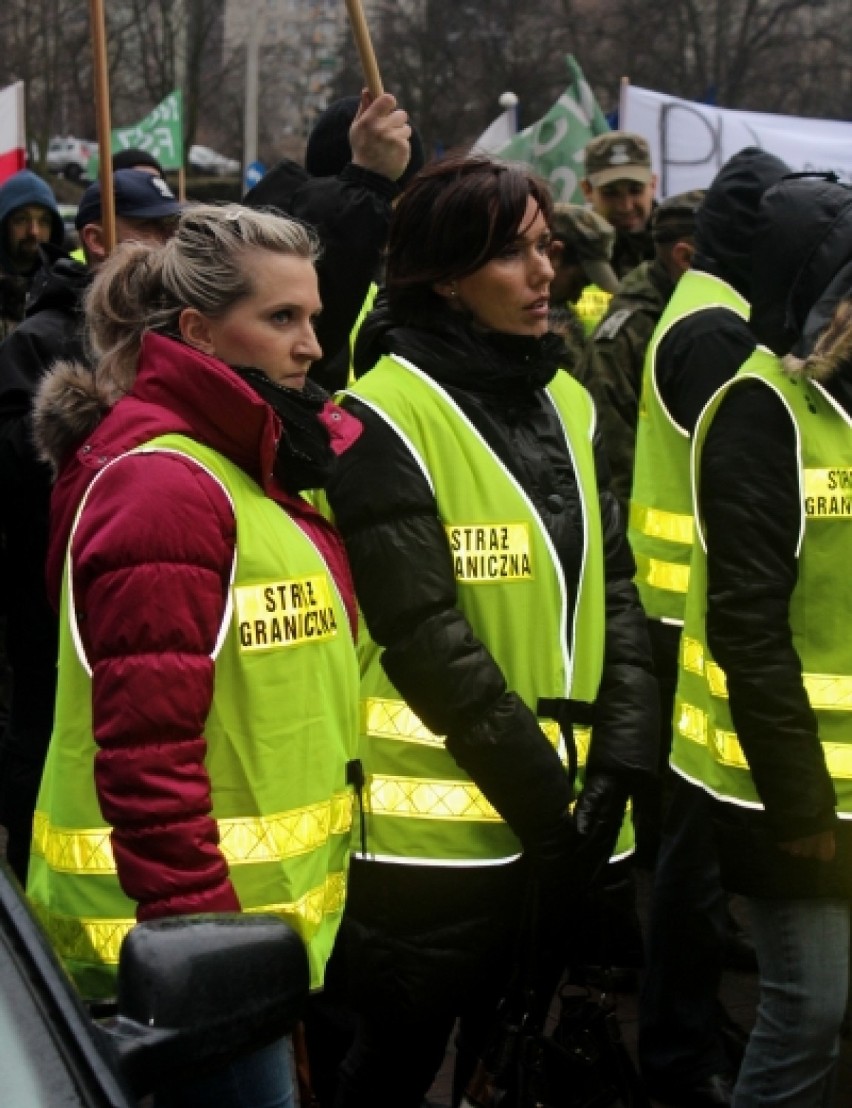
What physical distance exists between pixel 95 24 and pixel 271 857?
81.4 inches

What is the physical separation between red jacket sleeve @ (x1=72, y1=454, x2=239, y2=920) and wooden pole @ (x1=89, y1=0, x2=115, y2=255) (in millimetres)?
1349

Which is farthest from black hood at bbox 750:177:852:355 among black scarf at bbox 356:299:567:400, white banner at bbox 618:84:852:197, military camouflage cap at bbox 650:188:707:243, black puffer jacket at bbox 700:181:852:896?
white banner at bbox 618:84:852:197

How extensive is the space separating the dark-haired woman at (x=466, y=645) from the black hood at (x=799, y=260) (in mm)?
464

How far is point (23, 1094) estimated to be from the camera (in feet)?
6.20

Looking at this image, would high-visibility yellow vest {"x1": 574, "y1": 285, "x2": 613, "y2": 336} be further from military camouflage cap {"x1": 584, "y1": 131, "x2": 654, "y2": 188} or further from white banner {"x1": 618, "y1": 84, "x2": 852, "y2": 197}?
white banner {"x1": 618, "y1": 84, "x2": 852, "y2": 197}

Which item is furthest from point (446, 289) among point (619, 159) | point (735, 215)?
point (619, 159)

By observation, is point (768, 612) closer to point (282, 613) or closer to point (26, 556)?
point (282, 613)

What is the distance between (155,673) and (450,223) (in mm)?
1283

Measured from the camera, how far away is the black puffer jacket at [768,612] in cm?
372

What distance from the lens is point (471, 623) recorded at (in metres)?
3.66

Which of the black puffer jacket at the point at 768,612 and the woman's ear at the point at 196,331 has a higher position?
the woman's ear at the point at 196,331

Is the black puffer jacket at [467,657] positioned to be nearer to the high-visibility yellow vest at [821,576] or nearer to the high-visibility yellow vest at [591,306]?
the high-visibility yellow vest at [821,576]

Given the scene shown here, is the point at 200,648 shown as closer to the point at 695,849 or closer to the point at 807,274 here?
the point at 807,274

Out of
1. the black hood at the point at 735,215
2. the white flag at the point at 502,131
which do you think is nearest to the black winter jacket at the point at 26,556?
the black hood at the point at 735,215
